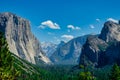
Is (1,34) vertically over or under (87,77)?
over

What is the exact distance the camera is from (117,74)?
65812 mm

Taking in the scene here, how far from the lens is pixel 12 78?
5003 cm

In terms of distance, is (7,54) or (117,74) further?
(117,74)

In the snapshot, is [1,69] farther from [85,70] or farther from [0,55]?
[85,70]

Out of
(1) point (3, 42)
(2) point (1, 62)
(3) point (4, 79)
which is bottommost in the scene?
(3) point (4, 79)

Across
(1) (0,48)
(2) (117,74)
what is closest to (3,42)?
(1) (0,48)

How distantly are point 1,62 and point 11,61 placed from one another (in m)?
2.27

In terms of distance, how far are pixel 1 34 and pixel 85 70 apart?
15378mm

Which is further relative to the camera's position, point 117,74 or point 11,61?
point 117,74

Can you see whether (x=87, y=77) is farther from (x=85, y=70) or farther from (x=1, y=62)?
(x=1, y=62)

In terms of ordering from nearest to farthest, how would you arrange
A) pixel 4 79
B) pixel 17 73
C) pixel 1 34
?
pixel 4 79 → pixel 1 34 → pixel 17 73

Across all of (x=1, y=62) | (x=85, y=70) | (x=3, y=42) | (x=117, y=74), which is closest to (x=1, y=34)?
(x=3, y=42)

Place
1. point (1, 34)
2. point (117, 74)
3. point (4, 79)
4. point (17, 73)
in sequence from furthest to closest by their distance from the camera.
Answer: point (117, 74)
point (17, 73)
point (1, 34)
point (4, 79)

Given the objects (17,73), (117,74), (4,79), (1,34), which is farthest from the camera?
(117,74)
